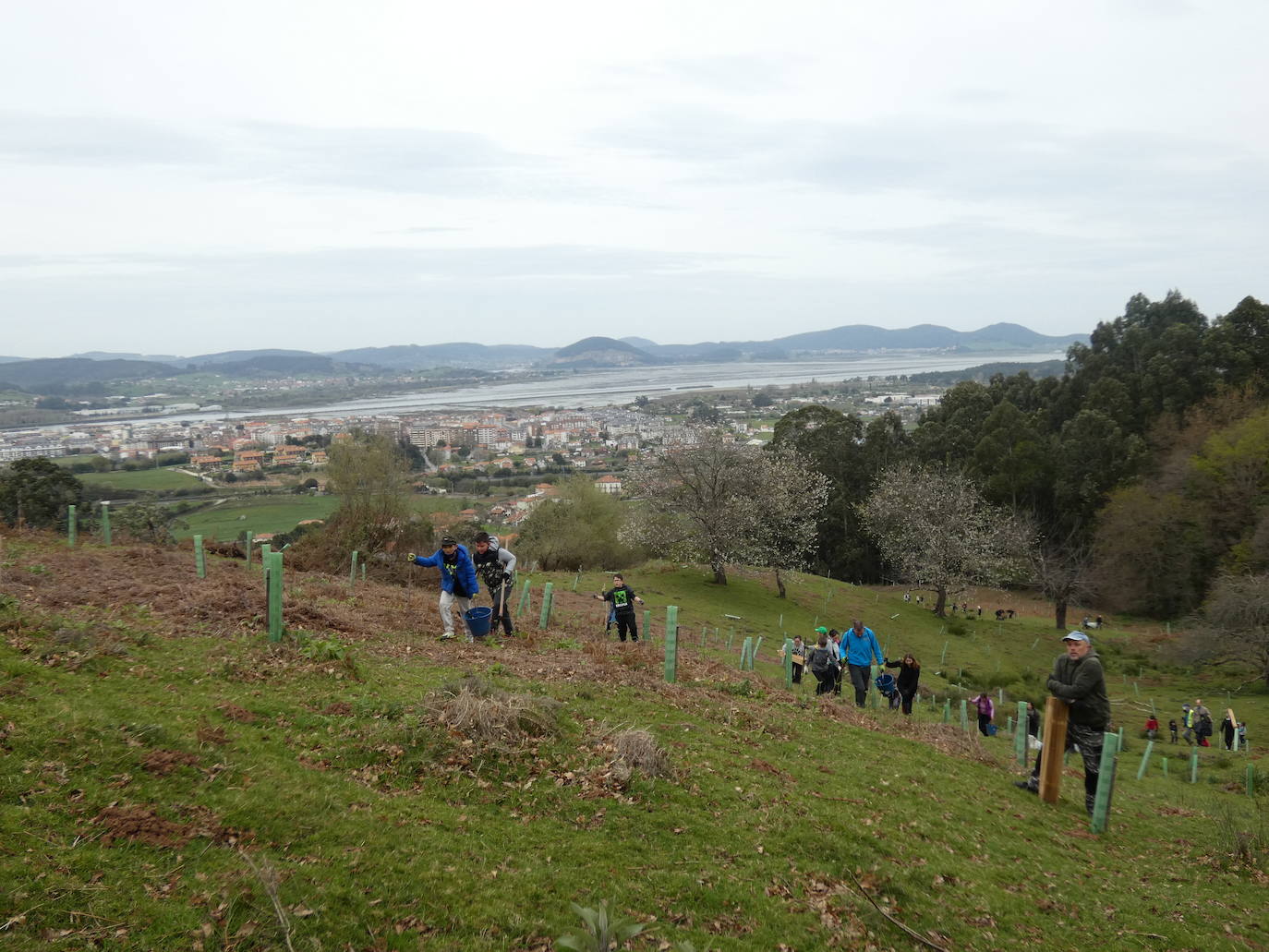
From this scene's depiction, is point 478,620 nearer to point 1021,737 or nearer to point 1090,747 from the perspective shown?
point 1090,747

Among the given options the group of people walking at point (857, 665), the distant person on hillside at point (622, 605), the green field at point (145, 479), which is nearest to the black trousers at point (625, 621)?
the distant person on hillside at point (622, 605)

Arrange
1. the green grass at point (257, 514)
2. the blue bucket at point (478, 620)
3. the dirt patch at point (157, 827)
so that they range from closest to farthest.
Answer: the dirt patch at point (157, 827) < the blue bucket at point (478, 620) < the green grass at point (257, 514)

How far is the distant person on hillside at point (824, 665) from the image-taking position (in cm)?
1569

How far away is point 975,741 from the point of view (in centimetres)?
1391

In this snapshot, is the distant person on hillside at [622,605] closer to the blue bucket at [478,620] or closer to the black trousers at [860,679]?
the blue bucket at [478,620]

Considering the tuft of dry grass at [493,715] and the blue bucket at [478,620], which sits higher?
the tuft of dry grass at [493,715]

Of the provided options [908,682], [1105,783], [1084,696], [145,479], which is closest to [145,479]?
[145,479]

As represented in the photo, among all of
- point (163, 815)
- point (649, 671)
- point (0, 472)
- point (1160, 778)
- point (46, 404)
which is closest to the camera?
point (163, 815)

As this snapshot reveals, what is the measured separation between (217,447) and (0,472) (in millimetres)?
67152

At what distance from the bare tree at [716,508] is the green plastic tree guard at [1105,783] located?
26.1 meters

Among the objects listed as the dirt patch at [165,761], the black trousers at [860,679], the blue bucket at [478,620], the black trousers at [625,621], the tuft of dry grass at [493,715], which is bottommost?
the black trousers at [860,679]

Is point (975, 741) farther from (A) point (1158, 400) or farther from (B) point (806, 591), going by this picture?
(A) point (1158, 400)

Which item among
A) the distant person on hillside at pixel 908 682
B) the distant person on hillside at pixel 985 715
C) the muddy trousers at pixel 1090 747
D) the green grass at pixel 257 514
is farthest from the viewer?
the green grass at pixel 257 514

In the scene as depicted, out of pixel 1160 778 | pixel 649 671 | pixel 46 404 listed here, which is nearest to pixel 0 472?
pixel 649 671
